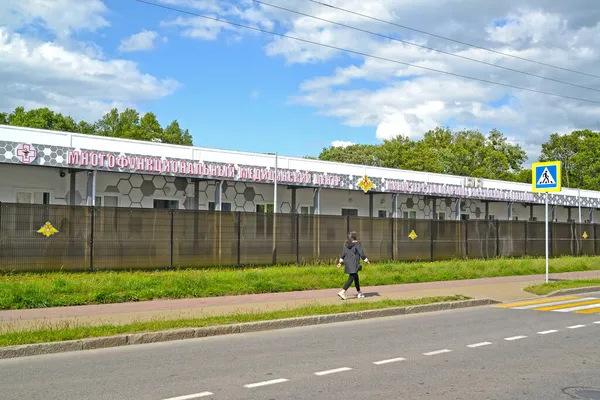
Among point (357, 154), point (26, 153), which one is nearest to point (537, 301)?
point (26, 153)

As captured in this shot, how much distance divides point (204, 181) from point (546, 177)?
15.3 m

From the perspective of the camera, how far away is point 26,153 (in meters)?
22.4

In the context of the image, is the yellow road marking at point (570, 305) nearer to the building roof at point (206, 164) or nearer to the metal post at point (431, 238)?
the metal post at point (431, 238)

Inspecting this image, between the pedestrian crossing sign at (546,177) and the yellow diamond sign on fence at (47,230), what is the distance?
14.3 m

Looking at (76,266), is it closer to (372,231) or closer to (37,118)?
(372,231)

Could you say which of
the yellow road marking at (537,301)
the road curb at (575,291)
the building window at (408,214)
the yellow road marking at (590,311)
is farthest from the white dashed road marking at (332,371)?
the building window at (408,214)

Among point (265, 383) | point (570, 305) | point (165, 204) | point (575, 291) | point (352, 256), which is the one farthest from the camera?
point (165, 204)

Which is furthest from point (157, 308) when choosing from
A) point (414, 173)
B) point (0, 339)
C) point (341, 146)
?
point (341, 146)

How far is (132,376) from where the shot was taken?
25.9 feet

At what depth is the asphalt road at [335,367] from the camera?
7.03m

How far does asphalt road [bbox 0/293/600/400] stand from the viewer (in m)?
7.03

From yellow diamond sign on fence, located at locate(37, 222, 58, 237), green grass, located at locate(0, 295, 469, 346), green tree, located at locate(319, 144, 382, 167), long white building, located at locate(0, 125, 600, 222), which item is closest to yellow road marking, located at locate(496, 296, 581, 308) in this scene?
green grass, located at locate(0, 295, 469, 346)

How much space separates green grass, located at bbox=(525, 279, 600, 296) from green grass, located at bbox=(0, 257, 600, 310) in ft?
10.6

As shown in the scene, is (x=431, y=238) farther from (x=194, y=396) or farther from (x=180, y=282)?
(x=194, y=396)
